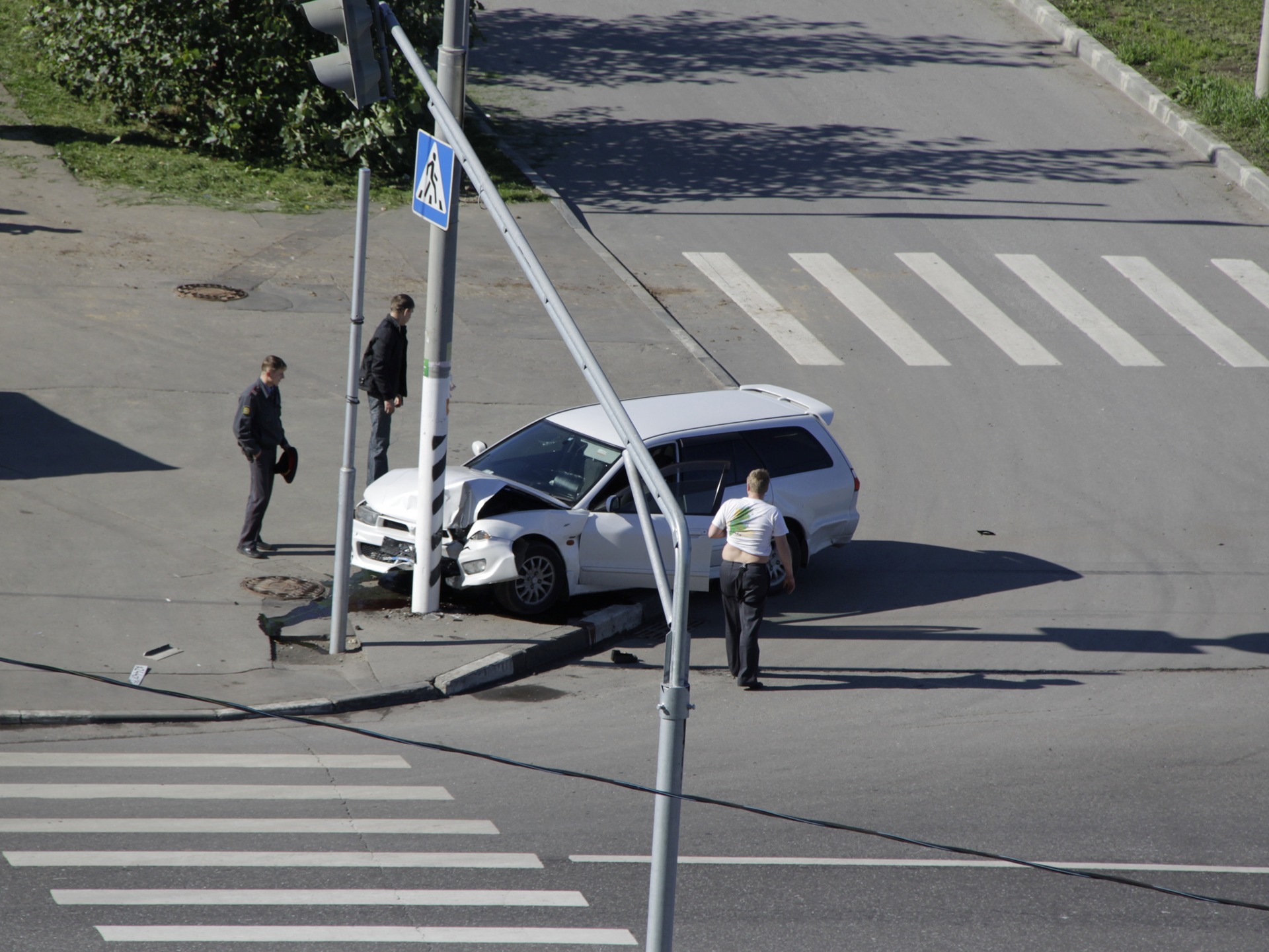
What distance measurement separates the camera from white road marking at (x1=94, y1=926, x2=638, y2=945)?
7102mm

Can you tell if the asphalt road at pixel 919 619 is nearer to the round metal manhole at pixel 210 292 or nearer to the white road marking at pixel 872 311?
the white road marking at pixel 872 311

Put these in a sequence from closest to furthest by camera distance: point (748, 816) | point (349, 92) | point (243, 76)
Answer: point (748, 816), point (349, 92), point (243, 76)

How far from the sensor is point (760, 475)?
11680 mm

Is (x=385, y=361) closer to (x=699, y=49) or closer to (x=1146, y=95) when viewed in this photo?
(x=699, y=49)

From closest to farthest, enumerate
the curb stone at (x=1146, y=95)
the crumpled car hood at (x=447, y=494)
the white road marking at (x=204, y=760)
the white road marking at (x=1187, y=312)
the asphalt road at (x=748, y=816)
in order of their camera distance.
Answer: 1. the asphalt road at (x=748, y=816)
2. the white road marking at (x=204, y=760)
3. the crumpled car hood at (x=447, y=494)
4. the white road marking at (x=1187, y=312)
5. the curb stone at (x=1146, y=95)

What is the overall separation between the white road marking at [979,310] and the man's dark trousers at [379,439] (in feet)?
32.2

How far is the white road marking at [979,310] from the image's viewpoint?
802 inches

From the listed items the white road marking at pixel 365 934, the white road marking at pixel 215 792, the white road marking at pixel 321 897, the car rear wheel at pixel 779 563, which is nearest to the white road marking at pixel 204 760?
the white road marking at pixel 215 792

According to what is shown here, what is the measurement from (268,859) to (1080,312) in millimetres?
17249

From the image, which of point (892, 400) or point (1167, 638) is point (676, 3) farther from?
point (1167, 638)

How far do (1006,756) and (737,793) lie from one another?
2259 mm

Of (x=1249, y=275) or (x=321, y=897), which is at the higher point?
(x=1249, y=275)

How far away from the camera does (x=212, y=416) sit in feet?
53.9

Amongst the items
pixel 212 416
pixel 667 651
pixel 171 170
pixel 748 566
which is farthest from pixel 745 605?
pixel 171 170
